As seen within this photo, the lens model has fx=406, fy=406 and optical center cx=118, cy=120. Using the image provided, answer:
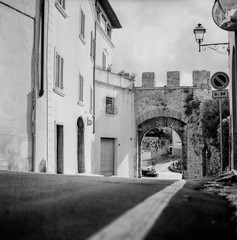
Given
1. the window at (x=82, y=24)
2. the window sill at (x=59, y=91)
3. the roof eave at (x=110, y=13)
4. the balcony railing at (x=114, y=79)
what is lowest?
the window sill at (x=59, y=91)

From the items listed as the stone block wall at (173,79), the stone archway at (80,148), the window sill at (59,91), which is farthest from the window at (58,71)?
the stone block wall at (173,79)

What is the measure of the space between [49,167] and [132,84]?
47.5ft

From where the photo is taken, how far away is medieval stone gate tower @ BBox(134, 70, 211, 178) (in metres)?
24.4

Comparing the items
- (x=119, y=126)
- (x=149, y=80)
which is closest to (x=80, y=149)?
(x=119, y=126)

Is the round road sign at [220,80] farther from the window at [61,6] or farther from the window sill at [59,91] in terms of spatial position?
the window at [61,6]

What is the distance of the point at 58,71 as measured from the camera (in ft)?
42.1

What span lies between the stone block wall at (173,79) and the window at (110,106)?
387 cm

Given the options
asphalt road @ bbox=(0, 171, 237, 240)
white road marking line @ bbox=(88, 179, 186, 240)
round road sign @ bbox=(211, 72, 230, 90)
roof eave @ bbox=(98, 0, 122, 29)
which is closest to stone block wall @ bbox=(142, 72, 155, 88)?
roof eave @ bbox=(98, 0, 122, 29)

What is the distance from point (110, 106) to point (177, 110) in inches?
170

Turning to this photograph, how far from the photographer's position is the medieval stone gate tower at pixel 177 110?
2438 centimetres

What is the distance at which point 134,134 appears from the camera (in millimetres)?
25203

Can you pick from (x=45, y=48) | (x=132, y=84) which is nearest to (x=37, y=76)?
(x=45, y=48)

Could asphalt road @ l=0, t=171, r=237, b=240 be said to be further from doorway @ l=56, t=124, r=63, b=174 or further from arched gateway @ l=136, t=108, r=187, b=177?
arched gateway @ l=136, t=108, r=187, b=177

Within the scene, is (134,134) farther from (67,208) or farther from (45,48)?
(67,208)
